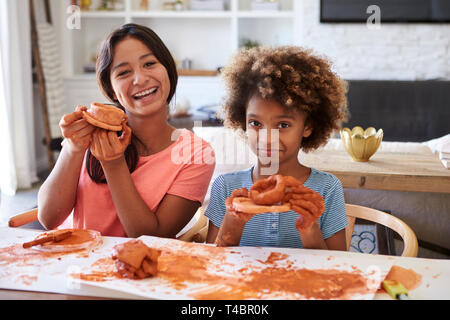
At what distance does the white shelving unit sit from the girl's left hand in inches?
141

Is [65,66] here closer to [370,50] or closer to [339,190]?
[370,50]

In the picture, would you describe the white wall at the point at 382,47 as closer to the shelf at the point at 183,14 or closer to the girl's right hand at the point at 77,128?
the shelf at the point at 183,14

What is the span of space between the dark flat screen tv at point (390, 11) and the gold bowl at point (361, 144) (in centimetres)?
244

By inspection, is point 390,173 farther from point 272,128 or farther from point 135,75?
point 135,75

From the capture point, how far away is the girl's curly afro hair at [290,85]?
1.15 metres

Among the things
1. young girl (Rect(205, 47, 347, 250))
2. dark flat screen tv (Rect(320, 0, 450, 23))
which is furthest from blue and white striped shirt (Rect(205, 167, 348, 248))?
dark flat screen tv (Rect(320, 0, 450, 23))

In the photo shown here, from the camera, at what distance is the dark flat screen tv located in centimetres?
420

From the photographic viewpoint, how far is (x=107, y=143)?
1079 mm

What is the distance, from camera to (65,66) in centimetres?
473

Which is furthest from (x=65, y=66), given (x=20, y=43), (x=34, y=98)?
(x=20, y=43)

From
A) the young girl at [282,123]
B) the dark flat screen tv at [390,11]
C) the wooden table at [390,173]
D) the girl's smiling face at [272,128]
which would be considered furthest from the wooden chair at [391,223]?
the dark flat screen tv at [390,11]

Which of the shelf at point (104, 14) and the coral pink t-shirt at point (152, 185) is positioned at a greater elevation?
the shelf at point (104, 14)

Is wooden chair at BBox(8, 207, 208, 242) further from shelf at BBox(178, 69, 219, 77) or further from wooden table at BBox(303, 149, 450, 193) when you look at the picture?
shelf at BBox(178, 69, 219, 77)
